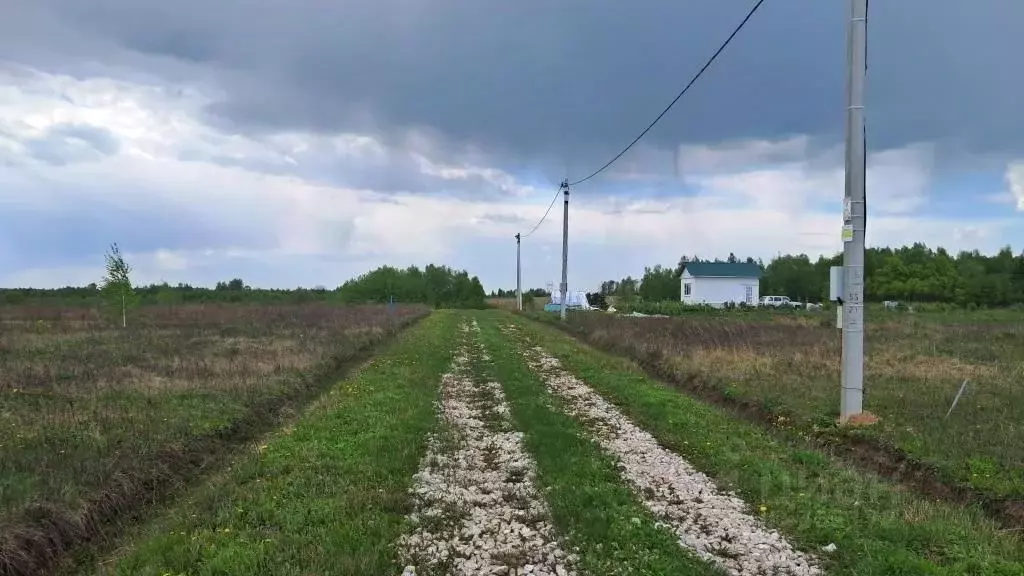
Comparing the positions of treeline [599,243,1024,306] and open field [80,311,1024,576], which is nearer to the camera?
open field [80,311,1024,576]

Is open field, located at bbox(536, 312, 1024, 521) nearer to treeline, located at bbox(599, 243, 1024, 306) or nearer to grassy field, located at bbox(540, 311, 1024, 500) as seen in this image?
grassy field, located at bbox(540, 311, 1024, 500)

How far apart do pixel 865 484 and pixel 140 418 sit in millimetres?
10405

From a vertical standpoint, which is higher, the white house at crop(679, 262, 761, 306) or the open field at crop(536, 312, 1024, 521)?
the white house at crop(679, 262, 761, 306)

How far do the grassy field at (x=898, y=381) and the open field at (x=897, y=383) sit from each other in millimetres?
20

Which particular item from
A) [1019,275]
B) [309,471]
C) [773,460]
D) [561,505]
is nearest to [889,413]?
[773,460]

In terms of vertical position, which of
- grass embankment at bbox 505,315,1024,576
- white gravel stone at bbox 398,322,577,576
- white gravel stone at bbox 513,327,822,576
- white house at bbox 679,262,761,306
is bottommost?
white gravel stone at bbox 398,322,577,576

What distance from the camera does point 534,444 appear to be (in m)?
9.68

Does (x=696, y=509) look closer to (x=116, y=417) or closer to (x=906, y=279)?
(x=116, y=417)

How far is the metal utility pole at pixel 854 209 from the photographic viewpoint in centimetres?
1141

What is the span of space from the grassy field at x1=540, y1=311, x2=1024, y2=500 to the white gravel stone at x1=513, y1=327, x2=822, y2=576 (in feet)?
10.3

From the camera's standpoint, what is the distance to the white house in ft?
279

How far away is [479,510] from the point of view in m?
6.96

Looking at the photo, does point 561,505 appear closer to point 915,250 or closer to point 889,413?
point 889,413

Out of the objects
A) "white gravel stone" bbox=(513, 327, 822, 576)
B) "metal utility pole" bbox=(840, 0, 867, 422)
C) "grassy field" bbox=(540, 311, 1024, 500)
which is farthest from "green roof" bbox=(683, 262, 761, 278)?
"white gravel stone" bbox=(513, 327, 822, 576)
